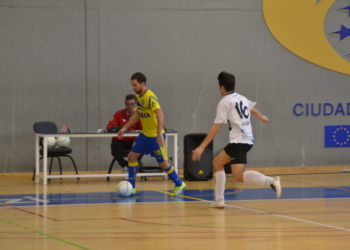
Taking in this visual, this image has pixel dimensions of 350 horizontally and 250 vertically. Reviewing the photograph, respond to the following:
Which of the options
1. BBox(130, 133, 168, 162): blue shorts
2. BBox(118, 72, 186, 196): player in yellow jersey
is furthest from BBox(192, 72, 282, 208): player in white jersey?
BBox(130, 133, 168, 162): blue shorts

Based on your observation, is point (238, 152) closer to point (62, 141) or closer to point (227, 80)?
point (227, 80)

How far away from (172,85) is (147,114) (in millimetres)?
4298

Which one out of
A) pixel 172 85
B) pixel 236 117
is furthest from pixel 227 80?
pixel 172 85

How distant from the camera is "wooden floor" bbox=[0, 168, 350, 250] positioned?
4953 millimetres

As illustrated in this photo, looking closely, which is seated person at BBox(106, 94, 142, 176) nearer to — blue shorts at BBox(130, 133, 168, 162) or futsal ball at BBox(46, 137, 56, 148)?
futsal ball at BBox(46, 137, 56, 148)

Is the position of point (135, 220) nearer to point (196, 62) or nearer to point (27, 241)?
point (27, 241)

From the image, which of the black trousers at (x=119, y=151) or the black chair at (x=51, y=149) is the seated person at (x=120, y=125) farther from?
the black chair at (x=51, y=149)

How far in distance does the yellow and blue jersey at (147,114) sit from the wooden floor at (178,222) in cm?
96

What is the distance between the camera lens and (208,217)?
6.52 meters

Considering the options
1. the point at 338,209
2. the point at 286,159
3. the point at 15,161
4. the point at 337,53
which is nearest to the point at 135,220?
the point at 338,209

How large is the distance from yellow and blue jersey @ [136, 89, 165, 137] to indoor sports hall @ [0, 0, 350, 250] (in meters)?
1.30

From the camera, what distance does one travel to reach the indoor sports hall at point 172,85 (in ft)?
37.4

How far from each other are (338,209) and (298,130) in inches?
254

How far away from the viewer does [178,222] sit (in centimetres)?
616
